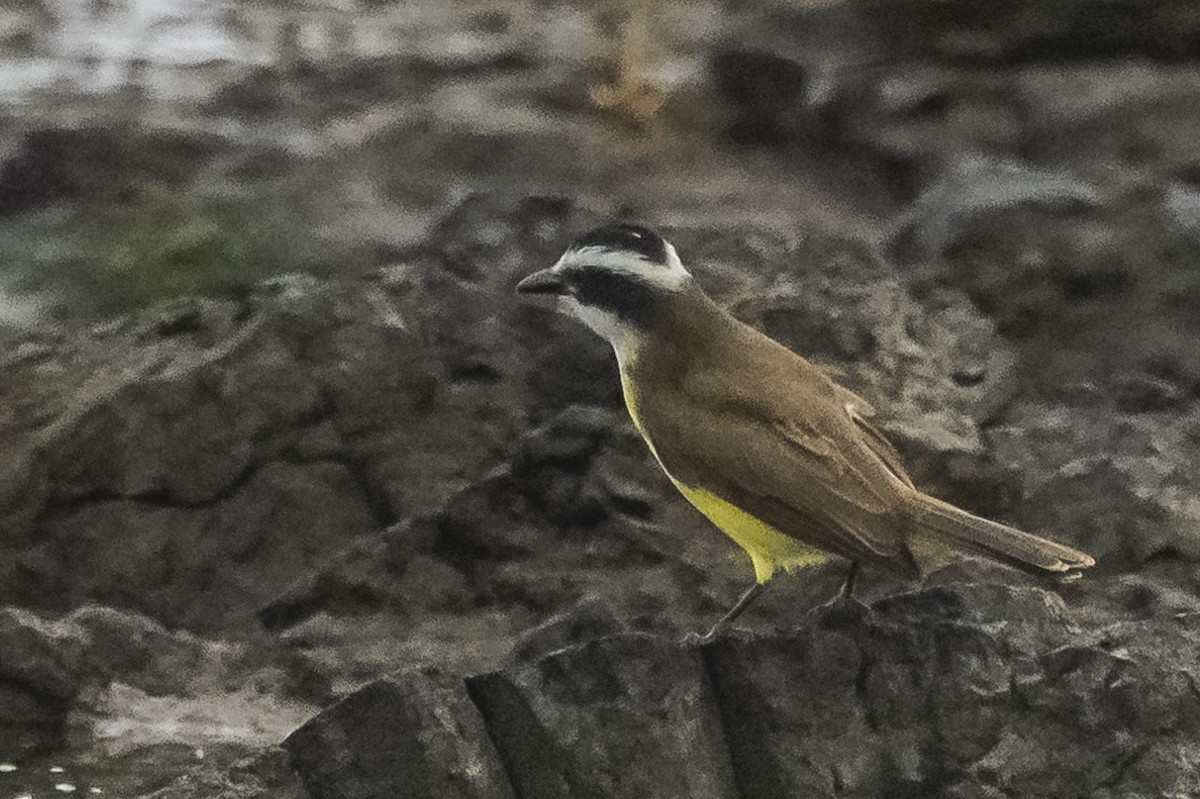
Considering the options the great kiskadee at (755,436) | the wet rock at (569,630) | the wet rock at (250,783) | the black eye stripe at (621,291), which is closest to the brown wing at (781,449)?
the great kiskadee at (755,436)

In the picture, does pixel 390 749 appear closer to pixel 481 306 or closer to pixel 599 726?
pixel 599 726

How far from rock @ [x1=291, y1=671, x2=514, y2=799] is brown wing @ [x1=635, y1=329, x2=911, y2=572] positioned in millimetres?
519

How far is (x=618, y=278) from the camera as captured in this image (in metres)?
2.12

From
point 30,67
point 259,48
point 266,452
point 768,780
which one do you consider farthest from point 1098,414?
point 30,67

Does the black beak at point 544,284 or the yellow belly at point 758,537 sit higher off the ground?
the black beak at point 544,284

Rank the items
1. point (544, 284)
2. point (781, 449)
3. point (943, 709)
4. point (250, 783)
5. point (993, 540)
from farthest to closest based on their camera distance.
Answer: point (544, 284) → point (781, 449) → point (993, 540) → point (943, 709) → point (250, 783)

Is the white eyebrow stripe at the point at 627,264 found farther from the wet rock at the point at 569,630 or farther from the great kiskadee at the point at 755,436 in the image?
the wet rock at the point at 569,630

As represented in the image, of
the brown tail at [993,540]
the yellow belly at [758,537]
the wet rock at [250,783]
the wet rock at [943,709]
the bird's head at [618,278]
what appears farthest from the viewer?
the bird's head at [618,278]

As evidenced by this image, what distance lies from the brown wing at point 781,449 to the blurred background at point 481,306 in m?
0.27

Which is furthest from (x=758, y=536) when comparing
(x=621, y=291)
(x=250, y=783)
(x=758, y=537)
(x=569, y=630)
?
(x=250, y=783)

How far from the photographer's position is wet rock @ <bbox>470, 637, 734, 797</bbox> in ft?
5.38

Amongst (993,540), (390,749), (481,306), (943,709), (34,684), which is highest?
(481,306)

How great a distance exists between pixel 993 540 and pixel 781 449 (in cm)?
29

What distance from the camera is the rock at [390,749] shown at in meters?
1.59
